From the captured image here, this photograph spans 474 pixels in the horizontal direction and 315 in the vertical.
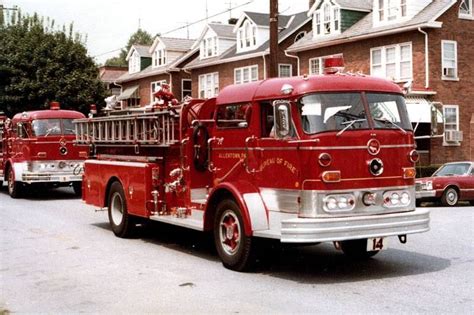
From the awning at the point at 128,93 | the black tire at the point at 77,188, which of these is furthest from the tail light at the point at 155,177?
the awning at the point at 128,93

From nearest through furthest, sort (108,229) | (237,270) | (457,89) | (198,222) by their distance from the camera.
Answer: (237,270), (198,222), (108,229), (457,89)

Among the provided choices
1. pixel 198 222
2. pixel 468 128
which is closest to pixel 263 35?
pixel 468 128

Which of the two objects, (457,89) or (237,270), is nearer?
(237,270)

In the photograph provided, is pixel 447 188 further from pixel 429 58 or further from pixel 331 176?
pixel 331 176

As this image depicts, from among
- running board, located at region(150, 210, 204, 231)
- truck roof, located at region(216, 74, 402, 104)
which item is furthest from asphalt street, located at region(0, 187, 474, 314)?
truck roof, located at region(216, 74, 402, 104)

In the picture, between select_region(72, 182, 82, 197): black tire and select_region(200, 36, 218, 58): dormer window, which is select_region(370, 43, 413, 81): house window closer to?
select_region(72, 182, 82, 197): black tire

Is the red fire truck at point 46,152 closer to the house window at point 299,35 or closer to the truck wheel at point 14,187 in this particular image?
the truck wheel at point 14,187

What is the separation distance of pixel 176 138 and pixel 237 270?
8.86 feet

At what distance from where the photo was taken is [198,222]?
1015 cm

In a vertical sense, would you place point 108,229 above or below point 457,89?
below

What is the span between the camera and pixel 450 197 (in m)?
20.1

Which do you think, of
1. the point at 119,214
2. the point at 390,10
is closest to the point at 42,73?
the point at 390,10

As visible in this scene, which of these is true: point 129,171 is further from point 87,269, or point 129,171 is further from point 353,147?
point 353,147

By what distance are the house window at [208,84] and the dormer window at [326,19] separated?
Answer: 9600mm
